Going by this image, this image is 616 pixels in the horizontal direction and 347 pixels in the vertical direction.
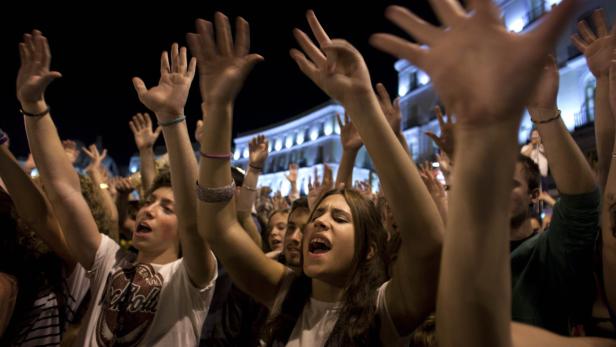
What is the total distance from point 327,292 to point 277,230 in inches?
89.0

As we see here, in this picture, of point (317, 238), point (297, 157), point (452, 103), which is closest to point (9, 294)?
point (317, 238)

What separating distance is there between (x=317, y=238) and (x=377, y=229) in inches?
14.6

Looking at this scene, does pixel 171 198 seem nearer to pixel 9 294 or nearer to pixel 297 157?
pixel 9 294

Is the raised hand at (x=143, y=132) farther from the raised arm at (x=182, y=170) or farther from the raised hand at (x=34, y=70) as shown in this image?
the raised arm at (x=182, y=170)

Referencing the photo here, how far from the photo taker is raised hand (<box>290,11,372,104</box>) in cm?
146

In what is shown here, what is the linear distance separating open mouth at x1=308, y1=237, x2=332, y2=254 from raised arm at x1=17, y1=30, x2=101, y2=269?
135 centimetres

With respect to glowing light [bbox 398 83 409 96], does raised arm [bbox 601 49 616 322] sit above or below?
below

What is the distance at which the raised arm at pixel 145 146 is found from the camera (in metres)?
3.81

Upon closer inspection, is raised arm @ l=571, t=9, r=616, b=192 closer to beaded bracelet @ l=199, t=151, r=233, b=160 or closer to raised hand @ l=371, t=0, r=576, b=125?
raised hand @ l=371, t=0, r=576, b=125

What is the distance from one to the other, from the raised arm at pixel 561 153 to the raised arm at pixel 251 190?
230 cm

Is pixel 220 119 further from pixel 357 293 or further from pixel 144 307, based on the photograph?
pixel 144 307

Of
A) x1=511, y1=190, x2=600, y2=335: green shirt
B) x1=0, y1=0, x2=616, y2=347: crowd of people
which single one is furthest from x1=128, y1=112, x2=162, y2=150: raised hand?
x1=511, y1=190, x2=600, y2=335: green shirt

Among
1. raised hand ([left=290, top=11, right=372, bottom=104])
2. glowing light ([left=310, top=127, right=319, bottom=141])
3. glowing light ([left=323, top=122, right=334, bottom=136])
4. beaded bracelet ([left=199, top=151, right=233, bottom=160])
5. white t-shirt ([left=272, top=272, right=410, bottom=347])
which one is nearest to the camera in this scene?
raised hand ([left=290, top=11, right=372, bottom=104])

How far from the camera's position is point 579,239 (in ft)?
6.41
